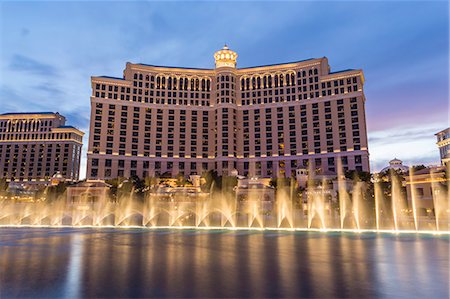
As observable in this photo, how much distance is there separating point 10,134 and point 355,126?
15820 cm

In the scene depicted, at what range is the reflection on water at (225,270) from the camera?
11.9 m

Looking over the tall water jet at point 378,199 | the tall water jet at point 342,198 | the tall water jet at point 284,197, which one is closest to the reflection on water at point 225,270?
the tall water jet at point 378,199

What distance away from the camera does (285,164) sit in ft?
358

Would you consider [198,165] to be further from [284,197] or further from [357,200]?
[357,200]

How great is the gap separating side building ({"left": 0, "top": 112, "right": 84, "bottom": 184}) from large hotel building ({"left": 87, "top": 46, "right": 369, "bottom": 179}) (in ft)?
169

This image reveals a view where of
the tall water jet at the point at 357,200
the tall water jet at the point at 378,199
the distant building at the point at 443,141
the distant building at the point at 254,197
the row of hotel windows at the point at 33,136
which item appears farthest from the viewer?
the row of hotel windows at the point at 33,136

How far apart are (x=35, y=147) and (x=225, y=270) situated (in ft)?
527

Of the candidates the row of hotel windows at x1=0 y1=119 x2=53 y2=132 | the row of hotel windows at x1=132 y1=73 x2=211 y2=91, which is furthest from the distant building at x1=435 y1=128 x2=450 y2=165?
the row of hotel windows at x1=0 y1=119 x2=53 y2=132

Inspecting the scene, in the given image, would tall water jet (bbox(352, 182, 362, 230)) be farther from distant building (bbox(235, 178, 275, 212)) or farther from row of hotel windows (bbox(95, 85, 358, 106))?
row of hotel windows (bbox(95, 85, 358, 106))

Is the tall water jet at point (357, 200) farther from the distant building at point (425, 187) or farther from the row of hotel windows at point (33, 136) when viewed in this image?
the row of hotel windows at point (33, 136)

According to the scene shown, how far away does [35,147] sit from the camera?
14600cm

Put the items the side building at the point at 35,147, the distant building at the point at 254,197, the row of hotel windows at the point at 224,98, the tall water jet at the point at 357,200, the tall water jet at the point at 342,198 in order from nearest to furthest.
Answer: the tall water jet at the point at 357,200, the tall water jet at the point at 342,198, the distant building at the point at 254,197, the row of hotel windows at the point at 224,98, the side building at the point at 35,147

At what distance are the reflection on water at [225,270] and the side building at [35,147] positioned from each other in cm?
13852

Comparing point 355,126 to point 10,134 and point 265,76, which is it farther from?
point 10,134
